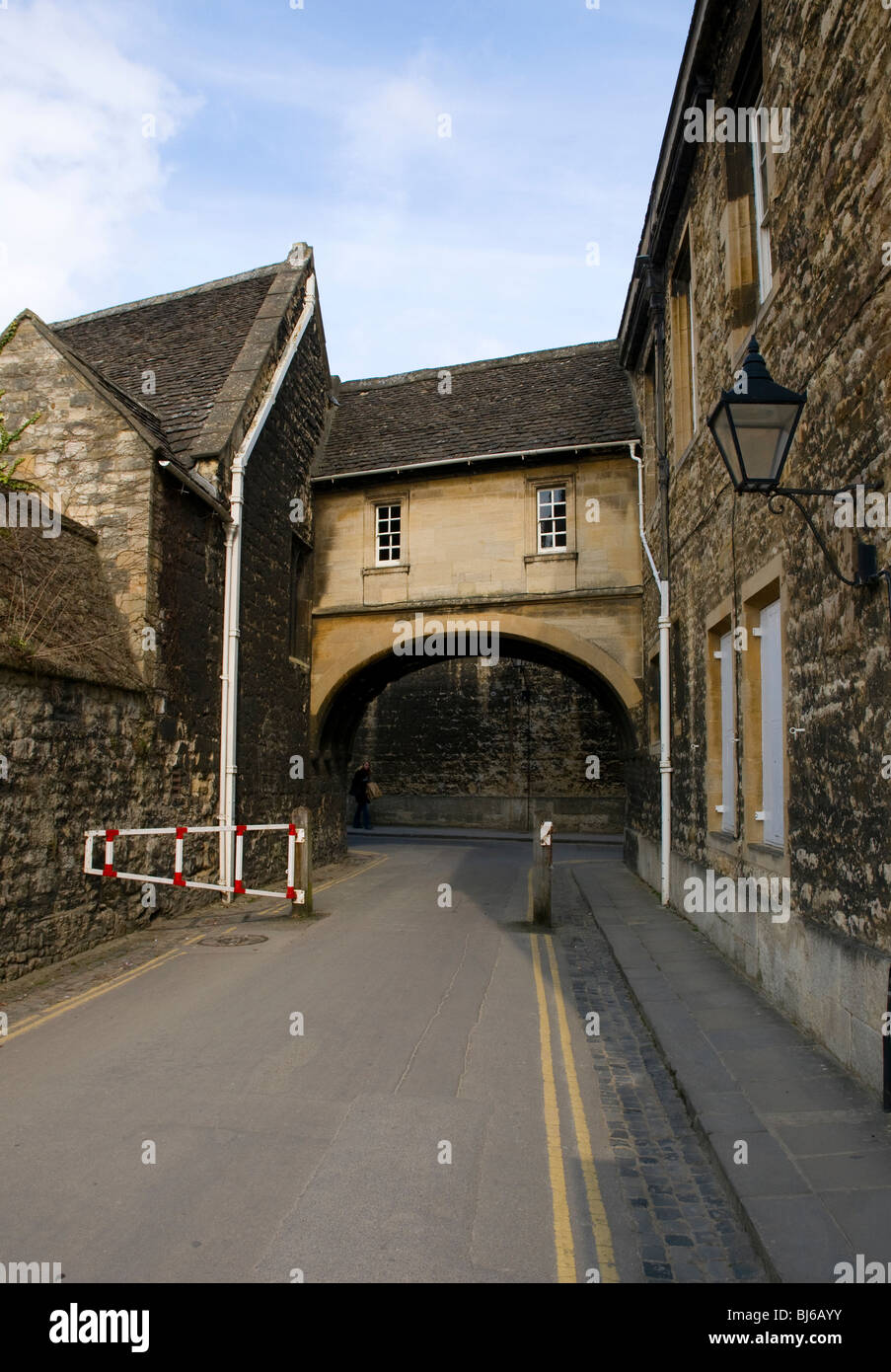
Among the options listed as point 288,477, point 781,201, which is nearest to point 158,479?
point 288,477

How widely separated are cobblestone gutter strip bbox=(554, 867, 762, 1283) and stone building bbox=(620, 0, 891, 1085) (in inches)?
42.1

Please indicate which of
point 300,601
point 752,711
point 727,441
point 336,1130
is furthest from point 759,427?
point 300,601

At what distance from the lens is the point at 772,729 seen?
7.71 m

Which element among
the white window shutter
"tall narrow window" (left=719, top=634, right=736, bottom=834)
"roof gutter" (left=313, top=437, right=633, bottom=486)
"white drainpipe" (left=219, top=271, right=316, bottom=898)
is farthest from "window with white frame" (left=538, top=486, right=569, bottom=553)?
the white window shutter

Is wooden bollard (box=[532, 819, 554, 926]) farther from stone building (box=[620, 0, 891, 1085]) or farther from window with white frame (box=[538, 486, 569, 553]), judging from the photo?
window with white frame (box=[538, 486, 569, 553])

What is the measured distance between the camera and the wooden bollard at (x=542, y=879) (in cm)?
1100

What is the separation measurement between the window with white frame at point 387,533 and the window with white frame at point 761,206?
32.1 feet

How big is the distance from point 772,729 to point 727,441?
2.91 m

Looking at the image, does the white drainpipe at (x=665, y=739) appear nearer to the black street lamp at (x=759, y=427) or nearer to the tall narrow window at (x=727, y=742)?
the tall narrow window at (x=727, y=742)

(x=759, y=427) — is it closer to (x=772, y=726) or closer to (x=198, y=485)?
(x=772, y=726)

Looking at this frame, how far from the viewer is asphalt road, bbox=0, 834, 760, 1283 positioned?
354cm

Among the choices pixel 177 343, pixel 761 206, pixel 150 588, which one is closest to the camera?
pixel 761 206

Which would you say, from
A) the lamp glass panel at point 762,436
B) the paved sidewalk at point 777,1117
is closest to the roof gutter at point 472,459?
the paved sidewalk at point 777,1117

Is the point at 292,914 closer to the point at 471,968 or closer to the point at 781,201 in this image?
the point at 471,968
